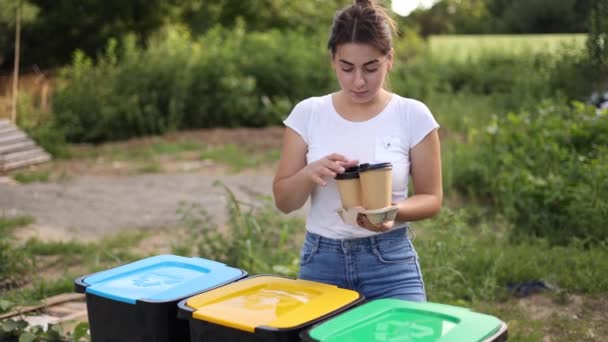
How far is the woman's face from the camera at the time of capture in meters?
2.38

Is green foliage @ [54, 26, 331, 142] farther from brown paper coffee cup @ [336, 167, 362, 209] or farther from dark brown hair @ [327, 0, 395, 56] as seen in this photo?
brown paper coffee cup @ [336, 167, 362, 209]

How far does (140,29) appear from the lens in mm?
16719

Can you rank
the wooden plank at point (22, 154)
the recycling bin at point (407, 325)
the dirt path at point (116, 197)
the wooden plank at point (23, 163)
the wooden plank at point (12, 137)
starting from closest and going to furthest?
1. the recycling bin at point (407, 325)
2. the dirt path at point (116, 197)
3. the wooden plank at point (23, 163)
4. the wooden plank at point (22, 154)
5. the wooden plank at point (12, 137)

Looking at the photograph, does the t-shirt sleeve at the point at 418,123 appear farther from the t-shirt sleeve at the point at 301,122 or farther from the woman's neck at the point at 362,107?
the t-shirt sleeve at the point at 301,122

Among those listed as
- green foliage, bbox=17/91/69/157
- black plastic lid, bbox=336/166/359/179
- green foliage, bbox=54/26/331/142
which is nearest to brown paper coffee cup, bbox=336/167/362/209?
black plastic lid, bbox=336/166/359/179

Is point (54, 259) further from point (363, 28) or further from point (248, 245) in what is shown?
point (363, 28)

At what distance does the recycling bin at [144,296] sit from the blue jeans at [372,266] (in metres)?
0.27

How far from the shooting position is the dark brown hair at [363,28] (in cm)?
238

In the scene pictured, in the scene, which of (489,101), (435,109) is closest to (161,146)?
→ (435,109)

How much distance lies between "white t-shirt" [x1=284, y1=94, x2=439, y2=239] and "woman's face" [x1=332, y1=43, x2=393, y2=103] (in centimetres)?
8

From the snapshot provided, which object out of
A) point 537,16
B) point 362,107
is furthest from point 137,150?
point 362,107

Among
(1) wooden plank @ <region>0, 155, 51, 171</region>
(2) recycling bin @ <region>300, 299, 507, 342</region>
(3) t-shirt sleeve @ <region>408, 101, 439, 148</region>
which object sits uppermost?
(3) t-shirt sleeve @ <region>408, 101, 439, 148</region>

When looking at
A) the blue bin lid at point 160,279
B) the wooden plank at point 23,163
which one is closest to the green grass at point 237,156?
the wooden plank at point 23,163

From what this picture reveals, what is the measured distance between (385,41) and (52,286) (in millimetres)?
2685
